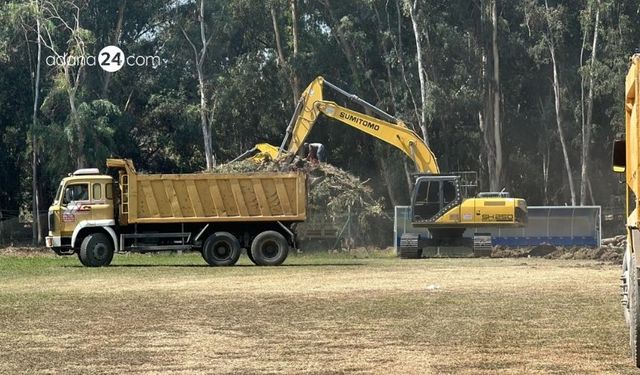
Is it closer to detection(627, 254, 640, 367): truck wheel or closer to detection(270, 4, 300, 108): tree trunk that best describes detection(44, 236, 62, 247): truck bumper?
detection(627, 254, 640, 367): truck wheel

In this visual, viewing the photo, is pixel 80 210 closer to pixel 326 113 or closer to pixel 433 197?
pixel 433 197

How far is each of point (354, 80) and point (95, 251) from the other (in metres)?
28.4

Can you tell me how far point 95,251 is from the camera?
33625mm

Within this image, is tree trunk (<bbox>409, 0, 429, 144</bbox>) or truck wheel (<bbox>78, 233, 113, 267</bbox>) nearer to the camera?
truck wheel (<bbox>78, 233, 113, 267</bbox>)

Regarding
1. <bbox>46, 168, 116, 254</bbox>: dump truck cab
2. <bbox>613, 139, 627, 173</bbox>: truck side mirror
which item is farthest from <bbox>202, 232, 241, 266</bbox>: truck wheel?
<bbox>613, 139, 627, 173</bbox>: truck side mirror

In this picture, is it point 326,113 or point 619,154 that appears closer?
point 619,154

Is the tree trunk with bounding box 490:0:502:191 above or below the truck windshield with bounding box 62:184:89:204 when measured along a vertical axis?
above

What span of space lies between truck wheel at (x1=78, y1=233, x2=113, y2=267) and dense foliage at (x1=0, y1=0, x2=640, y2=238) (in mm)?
22412

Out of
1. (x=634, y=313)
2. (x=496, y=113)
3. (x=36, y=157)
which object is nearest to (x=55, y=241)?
(x=36, y=157)

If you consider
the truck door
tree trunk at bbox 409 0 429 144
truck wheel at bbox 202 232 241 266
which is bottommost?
truck wheel at bbox 202 232 241 266

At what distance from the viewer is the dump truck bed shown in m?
33.8

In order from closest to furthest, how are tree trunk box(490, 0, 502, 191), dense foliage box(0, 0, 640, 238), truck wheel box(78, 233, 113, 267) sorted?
truck wheel box(78, 233, 113, 267) → dense foliage box(0, 0, 640, 238) → tree trunk box(490, 0, 502, 191)

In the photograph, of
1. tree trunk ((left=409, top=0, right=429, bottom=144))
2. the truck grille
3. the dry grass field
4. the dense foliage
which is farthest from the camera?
the dense foliage

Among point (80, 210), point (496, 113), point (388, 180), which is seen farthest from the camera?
point (388, 180)
